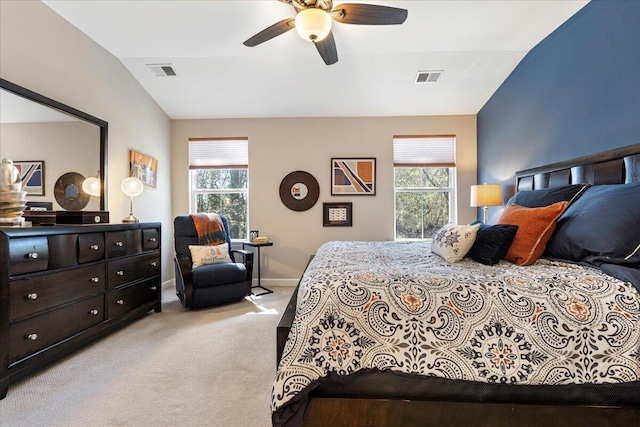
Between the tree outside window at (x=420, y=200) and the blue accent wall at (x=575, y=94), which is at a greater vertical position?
the blue accent wall at (x=575, y=94)

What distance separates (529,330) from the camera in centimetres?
120

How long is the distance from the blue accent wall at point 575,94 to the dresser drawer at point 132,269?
4.01 meters

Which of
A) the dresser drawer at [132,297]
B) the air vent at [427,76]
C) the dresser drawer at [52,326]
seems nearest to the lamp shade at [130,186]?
the dresser drawer at [132,297]

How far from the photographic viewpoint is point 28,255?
A: 6.12ft

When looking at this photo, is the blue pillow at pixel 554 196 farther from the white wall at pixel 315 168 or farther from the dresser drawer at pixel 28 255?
the dresser drawer at pixel 28 255

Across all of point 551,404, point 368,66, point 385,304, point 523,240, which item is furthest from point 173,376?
point 368,66

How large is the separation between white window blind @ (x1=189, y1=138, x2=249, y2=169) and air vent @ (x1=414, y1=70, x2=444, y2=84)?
2498 mm

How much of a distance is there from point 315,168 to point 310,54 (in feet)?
5.07

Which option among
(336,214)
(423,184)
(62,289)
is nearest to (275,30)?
(62,289)

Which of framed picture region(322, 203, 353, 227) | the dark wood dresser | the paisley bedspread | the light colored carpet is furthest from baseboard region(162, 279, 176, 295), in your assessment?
the paisley bedspread

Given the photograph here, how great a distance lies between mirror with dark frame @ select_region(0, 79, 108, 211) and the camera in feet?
7.02

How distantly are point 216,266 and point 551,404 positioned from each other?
3.03 metres

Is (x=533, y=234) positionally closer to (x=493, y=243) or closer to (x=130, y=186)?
(x=493, y=243)

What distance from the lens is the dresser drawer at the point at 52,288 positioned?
1.80 m
